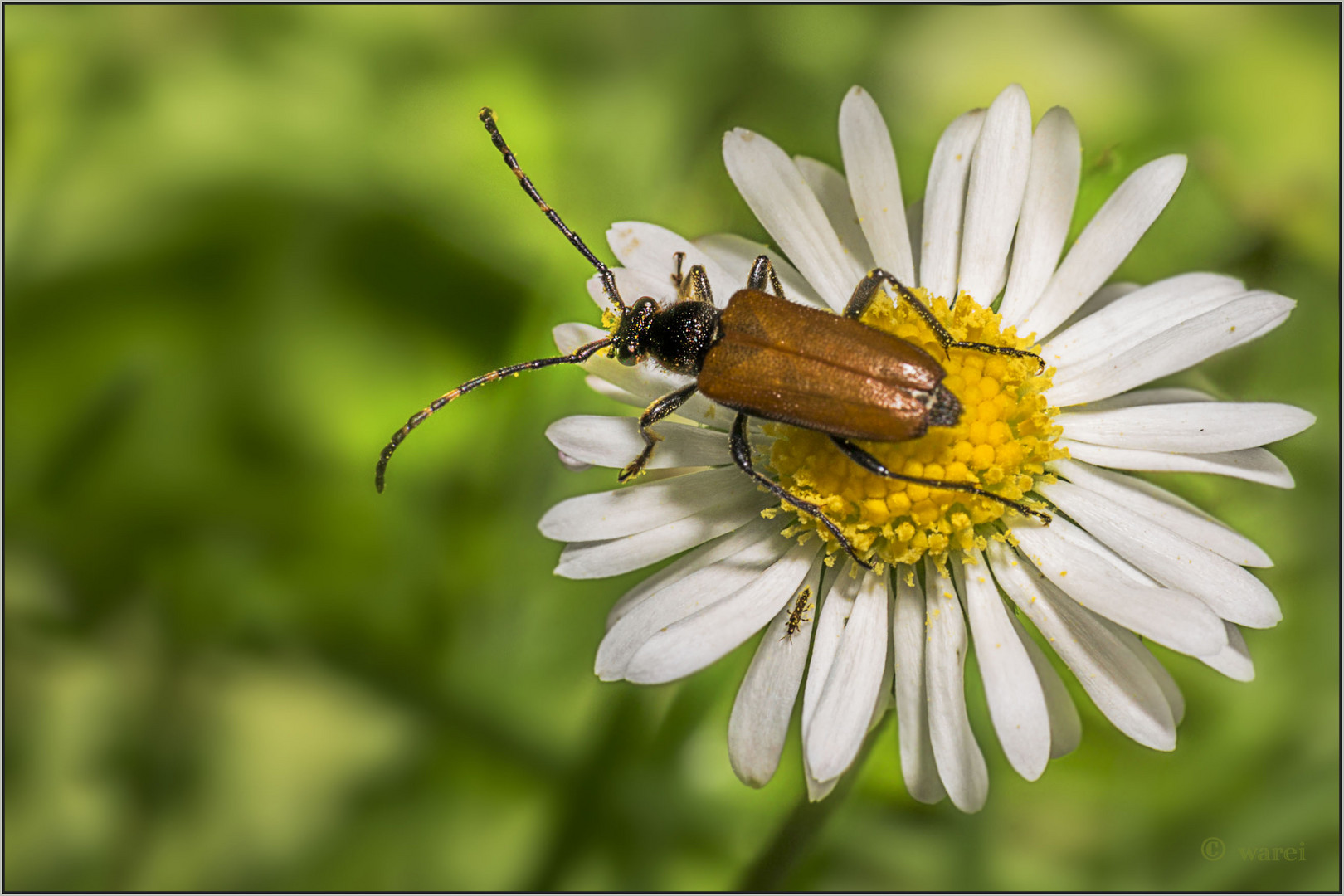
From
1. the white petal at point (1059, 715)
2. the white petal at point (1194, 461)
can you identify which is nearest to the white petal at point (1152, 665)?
the white petal at point (1059, 715)

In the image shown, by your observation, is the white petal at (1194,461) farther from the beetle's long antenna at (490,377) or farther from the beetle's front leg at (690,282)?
the beetle's long antenna at (490,377)

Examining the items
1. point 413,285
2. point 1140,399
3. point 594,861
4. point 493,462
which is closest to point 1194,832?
point 1140,399

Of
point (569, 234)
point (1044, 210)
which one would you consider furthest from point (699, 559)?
point (1044, 210)

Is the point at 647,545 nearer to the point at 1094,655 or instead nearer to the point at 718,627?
the point at 718,627

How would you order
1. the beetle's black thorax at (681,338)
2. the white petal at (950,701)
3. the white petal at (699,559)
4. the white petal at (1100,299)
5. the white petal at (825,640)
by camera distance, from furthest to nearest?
the white petal at (1100,299)
the beetle's black thorax at (681,338)
the white petal at (699,559)
the white petal at (825,640)
the white petal at (950,701)

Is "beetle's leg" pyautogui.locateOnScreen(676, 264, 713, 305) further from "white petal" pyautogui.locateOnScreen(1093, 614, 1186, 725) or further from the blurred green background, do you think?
"white petal" pyautogui.locateOnScreen(1093, 614, 1186, 725)

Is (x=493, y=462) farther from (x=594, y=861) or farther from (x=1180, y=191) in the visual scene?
(x=1180, y=191)
